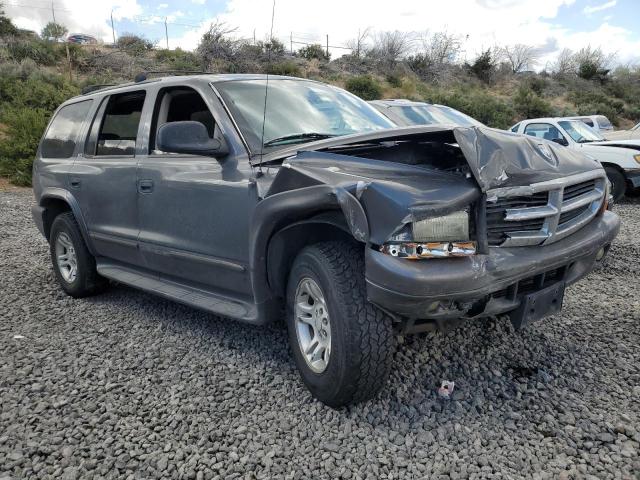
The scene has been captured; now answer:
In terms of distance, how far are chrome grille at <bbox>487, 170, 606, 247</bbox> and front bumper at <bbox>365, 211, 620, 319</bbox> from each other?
0.06 meters

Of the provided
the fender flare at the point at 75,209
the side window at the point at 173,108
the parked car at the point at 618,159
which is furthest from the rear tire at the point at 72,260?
the parked car at the point at 618,159

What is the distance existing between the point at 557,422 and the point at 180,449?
1821 mm

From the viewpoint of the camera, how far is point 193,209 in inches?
135

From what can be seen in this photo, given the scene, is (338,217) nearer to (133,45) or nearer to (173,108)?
(173,108)

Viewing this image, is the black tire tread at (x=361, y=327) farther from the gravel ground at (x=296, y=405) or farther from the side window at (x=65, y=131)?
the side window at (x=65, y=131)

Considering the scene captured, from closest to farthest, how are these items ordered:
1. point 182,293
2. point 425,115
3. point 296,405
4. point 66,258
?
point 296,405 → point 182,293 → point 66,258 → point 425,115

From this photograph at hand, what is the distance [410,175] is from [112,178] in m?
2.70

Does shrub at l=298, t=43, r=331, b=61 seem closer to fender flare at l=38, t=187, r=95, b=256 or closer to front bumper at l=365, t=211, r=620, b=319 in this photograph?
fender flare at l=38, t=187, r=95, b=256

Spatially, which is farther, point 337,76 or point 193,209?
point 337,76

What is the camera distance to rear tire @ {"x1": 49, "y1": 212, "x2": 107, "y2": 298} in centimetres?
474

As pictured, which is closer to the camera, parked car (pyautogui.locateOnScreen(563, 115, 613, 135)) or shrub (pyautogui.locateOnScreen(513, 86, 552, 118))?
parked car (pyautogui.locateOnScreen(563, 115, 613, 135))

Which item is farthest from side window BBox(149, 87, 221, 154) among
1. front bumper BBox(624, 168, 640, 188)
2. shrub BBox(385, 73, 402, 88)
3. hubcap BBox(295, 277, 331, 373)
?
shrub BBox(385, 73, 402, 88)

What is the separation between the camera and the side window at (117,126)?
414 cm

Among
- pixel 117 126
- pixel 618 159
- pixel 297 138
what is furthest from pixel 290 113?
pixel 618 159
